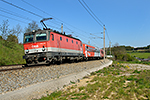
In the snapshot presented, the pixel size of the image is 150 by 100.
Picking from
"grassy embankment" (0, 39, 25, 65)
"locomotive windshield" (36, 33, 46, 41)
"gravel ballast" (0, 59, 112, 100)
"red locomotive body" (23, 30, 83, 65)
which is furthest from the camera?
"grassy embankment" (0, 39, 25, 65)

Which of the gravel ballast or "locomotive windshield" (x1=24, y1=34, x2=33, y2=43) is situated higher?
"locomotive windshield" (x1=24, y1=34, x2=33, y2=43)

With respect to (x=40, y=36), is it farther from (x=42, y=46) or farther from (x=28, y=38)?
(x=28, y=38)

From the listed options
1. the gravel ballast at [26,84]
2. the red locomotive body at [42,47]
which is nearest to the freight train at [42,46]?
the red locomotive body at [42,47]

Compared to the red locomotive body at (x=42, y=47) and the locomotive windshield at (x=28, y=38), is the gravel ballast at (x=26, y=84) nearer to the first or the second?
the red locomotive body at (x=42, y=47)

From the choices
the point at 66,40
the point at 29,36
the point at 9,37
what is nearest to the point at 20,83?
the point at 29,36

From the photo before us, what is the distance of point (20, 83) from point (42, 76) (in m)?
1.95

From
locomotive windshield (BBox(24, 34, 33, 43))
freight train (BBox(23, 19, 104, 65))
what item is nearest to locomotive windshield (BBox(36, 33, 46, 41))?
freight train (BBox(23, 19, 104, 65))

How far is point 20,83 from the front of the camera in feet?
25.6

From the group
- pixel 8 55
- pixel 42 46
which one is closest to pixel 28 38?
pixel 42 46

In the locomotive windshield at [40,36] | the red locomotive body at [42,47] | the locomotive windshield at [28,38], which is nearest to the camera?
the red locomotive body at [42,47]

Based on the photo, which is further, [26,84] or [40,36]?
[40,36]

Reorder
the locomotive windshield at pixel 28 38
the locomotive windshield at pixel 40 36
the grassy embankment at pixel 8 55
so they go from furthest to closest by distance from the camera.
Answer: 1. the grassy embankment at pixel 8 55
2. the locomotive windshield at pixel 28 38
3. the locomotive windshield at pixel 40 36

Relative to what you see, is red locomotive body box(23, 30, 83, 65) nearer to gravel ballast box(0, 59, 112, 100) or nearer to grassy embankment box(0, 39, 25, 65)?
gravel ballast box(0, 59, 112, 100)

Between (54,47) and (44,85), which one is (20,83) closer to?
(44,85)
